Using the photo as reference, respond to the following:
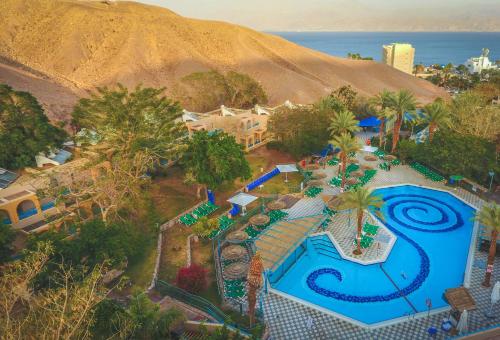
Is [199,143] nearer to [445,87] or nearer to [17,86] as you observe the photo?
[17,86]

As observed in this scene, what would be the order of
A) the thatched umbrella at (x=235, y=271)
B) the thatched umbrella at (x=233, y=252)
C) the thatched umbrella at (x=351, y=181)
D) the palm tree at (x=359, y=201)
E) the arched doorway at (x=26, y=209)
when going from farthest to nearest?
the thatched umbrella at (x=351, y=181) < the arched doorway at (x=26, y=209) < the palm tree at (x=359, y=201) < the thatched umbrella at (x=233, y=252) < the thatched umbrella at (x=235, y=271)

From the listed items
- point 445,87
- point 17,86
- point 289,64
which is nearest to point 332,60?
point 289,64

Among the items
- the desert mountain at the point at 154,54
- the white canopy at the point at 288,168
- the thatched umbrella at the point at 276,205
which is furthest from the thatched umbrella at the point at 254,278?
the desert mountain at the point at 154,54

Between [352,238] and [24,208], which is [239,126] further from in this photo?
[24,208]

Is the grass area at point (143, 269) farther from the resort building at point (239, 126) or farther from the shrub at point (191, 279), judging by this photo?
the resort building at point (239, 126)

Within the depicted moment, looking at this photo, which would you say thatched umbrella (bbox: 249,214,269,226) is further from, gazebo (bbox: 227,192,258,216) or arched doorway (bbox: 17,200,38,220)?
arched doorway (bbox: 17,200,38,220)

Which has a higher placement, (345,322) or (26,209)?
(26,209)

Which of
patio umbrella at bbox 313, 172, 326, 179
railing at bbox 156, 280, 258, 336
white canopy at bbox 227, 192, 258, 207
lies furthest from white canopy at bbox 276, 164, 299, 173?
railing at bbox 156, 280, 258, 336

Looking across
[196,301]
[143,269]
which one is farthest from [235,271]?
[143,269]
